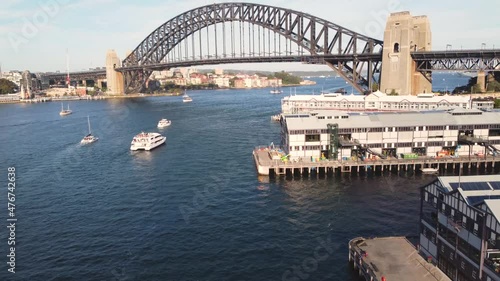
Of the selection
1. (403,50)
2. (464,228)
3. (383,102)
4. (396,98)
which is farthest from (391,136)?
(403,50)

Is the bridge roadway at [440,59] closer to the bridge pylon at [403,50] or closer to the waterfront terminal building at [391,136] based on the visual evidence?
the bridge pylon at [403,50]

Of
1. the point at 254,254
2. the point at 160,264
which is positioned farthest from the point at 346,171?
the point at 160,264

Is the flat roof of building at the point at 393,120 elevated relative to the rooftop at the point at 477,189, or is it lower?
elevated

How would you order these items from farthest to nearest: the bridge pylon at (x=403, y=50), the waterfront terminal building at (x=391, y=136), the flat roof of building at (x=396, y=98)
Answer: the bridge pylon at (x=403, y=50), the flat roof of building at (x=396, y=98), the waterfront terminal building at (x=391, y=136)

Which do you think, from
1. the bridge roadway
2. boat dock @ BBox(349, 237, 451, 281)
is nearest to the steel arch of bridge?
the bridge roadway

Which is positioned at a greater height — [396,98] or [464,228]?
[396,98]

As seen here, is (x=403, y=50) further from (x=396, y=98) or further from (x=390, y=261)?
(x=390, y=261)

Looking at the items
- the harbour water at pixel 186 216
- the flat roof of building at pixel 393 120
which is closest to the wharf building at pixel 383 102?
the flat roof of building at pixel 393 120
